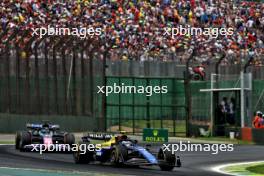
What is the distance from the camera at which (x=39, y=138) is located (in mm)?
22219

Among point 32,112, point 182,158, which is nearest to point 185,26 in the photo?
point 32,112

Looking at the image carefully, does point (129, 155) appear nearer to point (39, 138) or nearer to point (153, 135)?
point (39, 138)

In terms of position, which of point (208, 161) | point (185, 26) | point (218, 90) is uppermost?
point (185, 26)

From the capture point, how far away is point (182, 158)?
Answer: 71.1ft

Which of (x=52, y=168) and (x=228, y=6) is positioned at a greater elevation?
(x=228, y=6)

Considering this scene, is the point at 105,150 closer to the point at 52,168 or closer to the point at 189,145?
the point at 52,168

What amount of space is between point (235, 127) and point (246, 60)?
3520 mm

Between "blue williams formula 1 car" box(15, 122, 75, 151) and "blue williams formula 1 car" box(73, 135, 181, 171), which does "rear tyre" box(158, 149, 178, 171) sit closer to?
"blue williams formula 1 car" box(73, 135, 181, 171)

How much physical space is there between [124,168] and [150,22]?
20.9 metres

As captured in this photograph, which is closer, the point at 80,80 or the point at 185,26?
the point at 80,80

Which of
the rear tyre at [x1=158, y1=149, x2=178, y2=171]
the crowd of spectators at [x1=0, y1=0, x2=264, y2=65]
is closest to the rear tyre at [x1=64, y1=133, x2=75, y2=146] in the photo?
the rear tyre at [x1=158, y1=149, x2=178, y2=171]

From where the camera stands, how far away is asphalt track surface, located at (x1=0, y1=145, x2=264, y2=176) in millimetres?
16439

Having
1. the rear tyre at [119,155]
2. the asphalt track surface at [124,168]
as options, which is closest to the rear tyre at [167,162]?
the asphalt track surface at [124,168]

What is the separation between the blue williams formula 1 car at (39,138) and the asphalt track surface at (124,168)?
34cm
